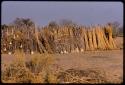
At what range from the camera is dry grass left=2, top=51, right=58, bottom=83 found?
18.7 feet

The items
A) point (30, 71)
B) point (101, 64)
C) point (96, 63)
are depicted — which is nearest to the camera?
point (30, 71)

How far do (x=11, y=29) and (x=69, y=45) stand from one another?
218cm

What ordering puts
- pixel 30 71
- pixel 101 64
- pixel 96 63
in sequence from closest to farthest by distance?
pixel 30 71, pixel 101 64, pixel 96 63

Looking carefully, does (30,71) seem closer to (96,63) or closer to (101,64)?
(101,64)

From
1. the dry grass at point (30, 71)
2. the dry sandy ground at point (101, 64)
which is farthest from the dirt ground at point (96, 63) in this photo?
the dry grass at point (30, 71)

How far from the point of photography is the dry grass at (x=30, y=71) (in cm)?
571

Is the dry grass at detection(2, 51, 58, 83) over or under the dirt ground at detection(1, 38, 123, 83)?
over

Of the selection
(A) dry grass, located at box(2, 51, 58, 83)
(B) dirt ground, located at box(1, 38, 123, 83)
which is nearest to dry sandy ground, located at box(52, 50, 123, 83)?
(B) dirt ground, located at box(1, 38, 123, 83)

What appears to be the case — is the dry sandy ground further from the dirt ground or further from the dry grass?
the dry grass

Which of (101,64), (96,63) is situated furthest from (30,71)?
(96,63)

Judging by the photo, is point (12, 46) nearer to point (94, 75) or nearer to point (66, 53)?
point (66, 53)

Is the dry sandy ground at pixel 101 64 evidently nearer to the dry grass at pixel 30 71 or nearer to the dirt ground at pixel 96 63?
the dirt ground at pixel 96 63

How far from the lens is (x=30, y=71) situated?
20.6 feet

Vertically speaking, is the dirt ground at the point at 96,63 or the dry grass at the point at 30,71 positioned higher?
the dry grass at the point at 30,71
